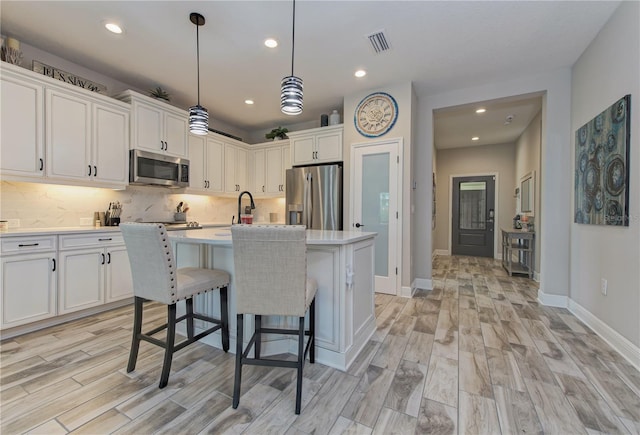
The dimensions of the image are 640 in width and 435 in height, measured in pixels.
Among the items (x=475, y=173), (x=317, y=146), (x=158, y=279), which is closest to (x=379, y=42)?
(x=317, y=146)

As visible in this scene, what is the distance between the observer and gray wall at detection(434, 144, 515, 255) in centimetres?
655

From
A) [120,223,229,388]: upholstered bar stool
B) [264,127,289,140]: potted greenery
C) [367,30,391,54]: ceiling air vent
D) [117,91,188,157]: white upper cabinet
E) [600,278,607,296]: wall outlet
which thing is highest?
[367,30,391,54]: ceiling air vent

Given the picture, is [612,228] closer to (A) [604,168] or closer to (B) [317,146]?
(A) [604,168]

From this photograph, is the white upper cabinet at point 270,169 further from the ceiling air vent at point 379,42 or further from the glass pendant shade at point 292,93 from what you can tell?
the glass pendant shade at point 292,93

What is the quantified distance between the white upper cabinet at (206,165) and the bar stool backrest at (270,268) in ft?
10.2

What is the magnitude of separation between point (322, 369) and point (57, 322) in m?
2.66

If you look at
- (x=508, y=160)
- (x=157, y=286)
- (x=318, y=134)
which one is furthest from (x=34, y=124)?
(x=508, y=160)

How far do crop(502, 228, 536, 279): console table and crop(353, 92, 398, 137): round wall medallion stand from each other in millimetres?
2891

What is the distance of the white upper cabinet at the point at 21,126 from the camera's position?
7.81 feet

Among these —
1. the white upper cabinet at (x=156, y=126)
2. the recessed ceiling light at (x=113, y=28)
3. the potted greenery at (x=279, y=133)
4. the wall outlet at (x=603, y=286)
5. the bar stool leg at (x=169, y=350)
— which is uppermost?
the recessed ceiling light at (x=113, y=28)

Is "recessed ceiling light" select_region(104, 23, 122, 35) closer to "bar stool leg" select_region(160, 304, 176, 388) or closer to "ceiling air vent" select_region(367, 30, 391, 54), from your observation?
Result: "ceiling air vent" select_region(367, 30, 391, 54)

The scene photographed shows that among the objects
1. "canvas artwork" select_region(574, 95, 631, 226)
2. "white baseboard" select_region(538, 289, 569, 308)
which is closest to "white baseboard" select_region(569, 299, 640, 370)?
"white baseboard" select_region(538, 289, 569, 308)

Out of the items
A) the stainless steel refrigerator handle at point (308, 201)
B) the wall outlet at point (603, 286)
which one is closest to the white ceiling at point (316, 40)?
the stainless steel refrigerator handle at point (308, 201)

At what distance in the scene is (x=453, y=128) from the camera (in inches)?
217
